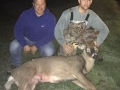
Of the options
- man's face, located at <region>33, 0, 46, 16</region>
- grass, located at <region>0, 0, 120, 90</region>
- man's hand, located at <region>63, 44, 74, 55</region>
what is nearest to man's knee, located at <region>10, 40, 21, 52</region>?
grass, located at <region>0, 0, 120, 90</region>

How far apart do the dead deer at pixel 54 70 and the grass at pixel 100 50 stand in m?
0.41

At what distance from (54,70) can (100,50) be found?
239 cm

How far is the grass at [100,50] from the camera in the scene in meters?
4.55

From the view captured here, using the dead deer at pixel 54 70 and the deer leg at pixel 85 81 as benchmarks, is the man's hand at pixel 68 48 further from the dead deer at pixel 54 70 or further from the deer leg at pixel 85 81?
the deer leg at pixel 85 81

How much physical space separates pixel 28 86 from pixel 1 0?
7748 millimetres

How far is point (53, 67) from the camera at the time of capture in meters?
4.08

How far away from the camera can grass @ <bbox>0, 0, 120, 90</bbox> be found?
179 inches

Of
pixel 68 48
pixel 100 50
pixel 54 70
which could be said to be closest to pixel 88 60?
pixel 68 48

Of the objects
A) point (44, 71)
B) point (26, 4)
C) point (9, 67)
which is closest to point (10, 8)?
point (26, 4)

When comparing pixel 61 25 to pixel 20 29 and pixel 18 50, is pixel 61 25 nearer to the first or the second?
pixel 20 29

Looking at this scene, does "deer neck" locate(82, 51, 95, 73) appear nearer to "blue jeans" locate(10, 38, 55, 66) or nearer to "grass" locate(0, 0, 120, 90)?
"grass" locate(0, 0, 120, 90)

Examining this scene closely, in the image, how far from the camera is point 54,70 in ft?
13.4

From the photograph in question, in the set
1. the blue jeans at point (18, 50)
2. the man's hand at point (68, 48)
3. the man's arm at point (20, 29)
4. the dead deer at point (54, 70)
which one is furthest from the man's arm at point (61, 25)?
the man's arm at point (20, 29)

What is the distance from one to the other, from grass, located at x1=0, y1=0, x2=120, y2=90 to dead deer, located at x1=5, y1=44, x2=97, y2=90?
16.2 inches
